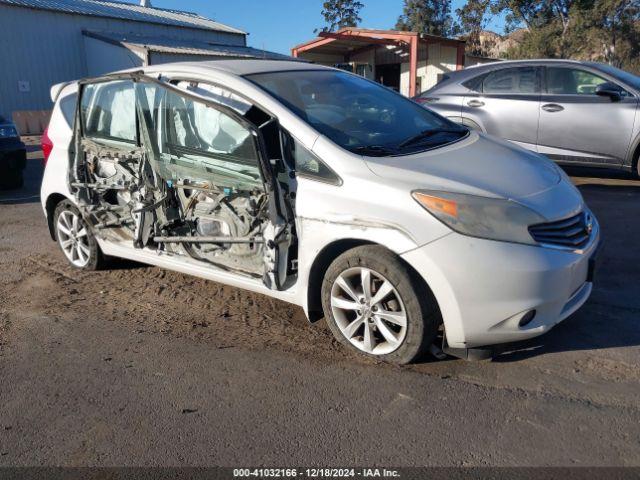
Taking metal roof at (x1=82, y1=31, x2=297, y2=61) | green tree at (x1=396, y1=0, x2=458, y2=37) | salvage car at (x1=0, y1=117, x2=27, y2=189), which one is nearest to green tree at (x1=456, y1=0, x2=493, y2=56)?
green tree at (x1=396, y1=0, x2=458, y2=37)

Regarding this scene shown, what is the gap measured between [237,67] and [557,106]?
17.1ft

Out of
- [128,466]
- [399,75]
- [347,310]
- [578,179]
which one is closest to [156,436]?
[128,466]

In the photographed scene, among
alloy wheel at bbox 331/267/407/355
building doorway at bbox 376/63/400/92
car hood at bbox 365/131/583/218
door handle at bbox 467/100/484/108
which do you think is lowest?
alloy wheel at bbox 331/267/407/355

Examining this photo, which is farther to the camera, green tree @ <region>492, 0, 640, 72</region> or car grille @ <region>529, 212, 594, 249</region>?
green tree @ <region>492, 0, 640, 72</region>

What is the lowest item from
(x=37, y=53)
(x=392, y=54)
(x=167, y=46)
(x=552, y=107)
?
(x=552, y=107)

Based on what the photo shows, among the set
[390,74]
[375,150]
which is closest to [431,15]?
[390,74]

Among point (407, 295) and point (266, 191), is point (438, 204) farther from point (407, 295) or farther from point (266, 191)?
point (266, 191)

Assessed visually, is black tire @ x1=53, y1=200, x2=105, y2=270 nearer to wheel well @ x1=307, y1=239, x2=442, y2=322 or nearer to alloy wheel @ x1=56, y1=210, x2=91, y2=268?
alloy wheel @ x1=56, y1=210, x2=91, y2=268

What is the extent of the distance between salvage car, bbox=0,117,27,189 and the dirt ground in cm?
592

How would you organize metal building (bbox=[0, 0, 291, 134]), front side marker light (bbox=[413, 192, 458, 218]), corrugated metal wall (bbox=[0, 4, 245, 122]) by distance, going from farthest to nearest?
corrugated metal wall (bbox=[0, 4, 245, 122]) < metal building (bbox=[0, 0, 291, 134]) < front side marker light (bbox=[413, 192, 458, 218])

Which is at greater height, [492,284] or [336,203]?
[336,203]

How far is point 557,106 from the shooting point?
775 cm

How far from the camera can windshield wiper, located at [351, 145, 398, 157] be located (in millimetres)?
3518

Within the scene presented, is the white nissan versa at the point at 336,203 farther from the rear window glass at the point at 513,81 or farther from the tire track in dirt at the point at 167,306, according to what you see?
the rear window glass at the point at 513,81
